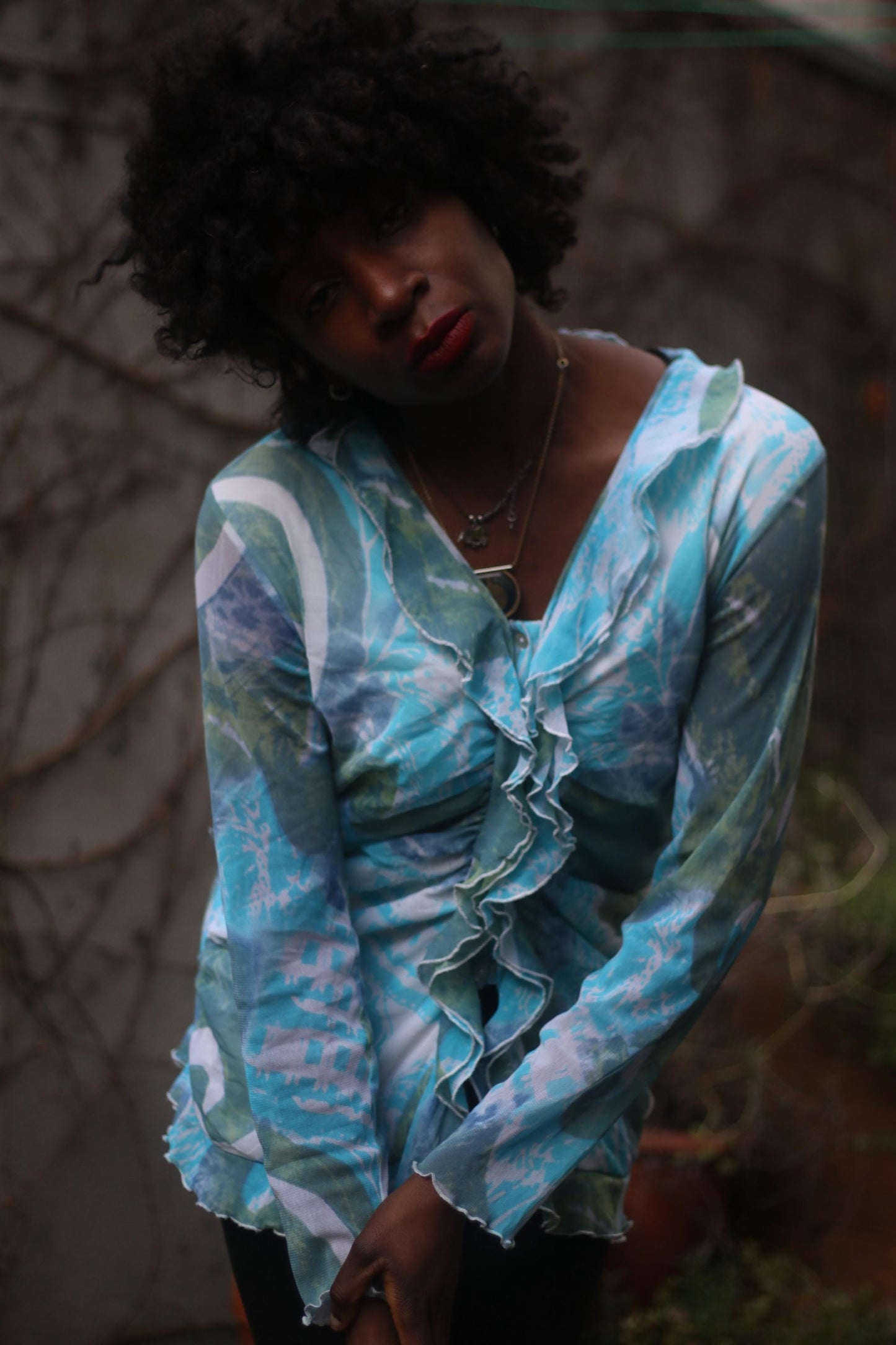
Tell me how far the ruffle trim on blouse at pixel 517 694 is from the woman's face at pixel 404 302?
160 millimetres

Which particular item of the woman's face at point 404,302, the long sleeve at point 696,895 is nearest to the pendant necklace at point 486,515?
the woman's face at point 404,302

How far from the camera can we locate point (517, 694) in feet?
4.17

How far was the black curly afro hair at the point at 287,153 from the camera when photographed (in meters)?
1.26

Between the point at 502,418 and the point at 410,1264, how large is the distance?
858 mm

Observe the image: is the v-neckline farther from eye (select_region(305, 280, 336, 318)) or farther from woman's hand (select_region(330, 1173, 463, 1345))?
woman's hand (select_region(330, 1173, 463, 1345))

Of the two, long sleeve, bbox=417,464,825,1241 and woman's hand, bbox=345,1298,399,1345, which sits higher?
long sleeve, bbox=417,464,825,1241

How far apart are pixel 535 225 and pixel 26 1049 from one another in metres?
1.71

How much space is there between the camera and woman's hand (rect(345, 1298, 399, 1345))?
1174 millimetres

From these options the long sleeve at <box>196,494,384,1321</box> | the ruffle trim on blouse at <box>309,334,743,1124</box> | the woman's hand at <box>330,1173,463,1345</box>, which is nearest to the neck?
the ruffle trim on blouse at <box>309,334,743,1124</box>

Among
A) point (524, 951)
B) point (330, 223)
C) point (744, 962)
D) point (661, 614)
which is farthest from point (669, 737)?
point (744, 962)

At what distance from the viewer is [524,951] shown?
4.29 ft

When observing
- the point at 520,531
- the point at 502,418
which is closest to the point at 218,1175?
the point at 520,531

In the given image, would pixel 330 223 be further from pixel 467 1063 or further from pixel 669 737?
pixel 467 1063

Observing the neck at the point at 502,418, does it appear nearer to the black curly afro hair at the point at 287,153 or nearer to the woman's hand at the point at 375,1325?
the black curly afro hair at the point at 287,153
